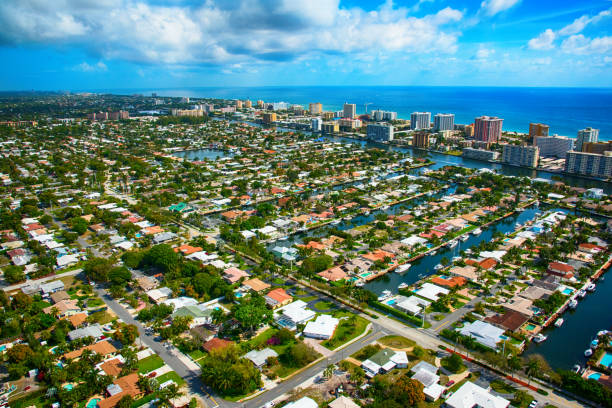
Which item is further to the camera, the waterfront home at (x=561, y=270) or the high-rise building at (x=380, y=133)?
the high-rise building at (x=380, y=133)

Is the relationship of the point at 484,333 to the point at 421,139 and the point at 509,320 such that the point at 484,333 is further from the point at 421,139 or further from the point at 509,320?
the point at 421,139

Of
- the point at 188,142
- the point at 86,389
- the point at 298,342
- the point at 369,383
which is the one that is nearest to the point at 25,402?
the point at 86,389

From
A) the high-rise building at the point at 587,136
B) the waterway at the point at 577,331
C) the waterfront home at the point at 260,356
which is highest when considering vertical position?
the high-rise building at the point at 587,136

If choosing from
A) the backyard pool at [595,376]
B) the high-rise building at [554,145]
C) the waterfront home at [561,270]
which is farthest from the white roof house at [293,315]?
the high-rise building at [554,145]

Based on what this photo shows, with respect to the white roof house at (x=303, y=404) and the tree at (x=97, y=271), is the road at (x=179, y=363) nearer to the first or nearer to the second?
the white roof house at (x=303, y=404)

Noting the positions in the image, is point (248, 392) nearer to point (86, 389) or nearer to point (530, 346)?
point (86, 389)

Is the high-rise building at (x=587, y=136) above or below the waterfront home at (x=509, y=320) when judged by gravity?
above
